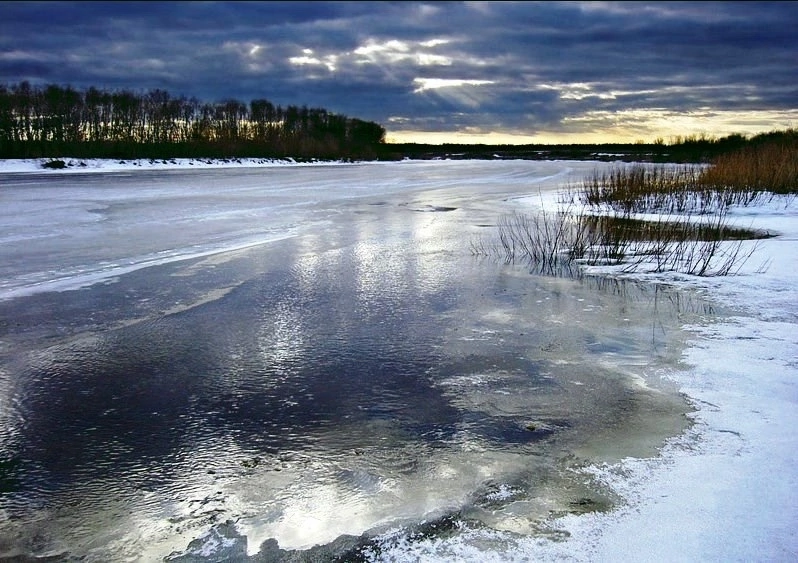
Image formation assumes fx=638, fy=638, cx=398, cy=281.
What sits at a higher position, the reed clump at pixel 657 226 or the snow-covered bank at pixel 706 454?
the reed clump at pixel 657 226

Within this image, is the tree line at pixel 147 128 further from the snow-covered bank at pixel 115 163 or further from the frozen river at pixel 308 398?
the frozen river at pixel 308 398

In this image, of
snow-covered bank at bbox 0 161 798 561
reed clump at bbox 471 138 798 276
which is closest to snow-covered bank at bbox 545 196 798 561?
snow-covered bank at bbox 0 161 798 561

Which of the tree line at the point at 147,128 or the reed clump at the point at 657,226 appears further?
the tree line at the point at 147,128

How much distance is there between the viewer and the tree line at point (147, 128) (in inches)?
1944

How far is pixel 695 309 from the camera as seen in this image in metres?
6.43

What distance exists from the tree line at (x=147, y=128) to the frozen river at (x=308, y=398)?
42155 millimetres

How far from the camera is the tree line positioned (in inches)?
1944

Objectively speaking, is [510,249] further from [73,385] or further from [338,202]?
[338,202]

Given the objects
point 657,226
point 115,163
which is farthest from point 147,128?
point 657,226

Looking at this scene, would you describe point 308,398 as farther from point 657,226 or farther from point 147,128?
point 147,128

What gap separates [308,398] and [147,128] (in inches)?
2800

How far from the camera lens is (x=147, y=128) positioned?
6800 centimetres

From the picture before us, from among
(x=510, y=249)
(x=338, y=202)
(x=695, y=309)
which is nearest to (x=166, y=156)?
(x=338, y=202)

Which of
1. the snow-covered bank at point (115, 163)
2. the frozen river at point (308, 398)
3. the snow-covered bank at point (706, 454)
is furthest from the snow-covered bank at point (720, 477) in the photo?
the snow-covered bank at point (115, 163)
